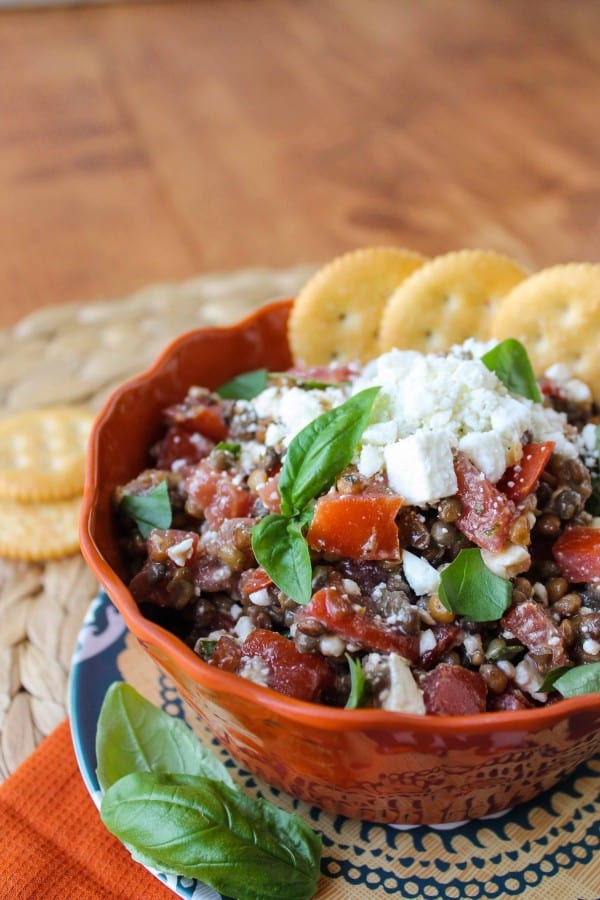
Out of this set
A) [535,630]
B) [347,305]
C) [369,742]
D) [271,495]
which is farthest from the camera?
[347,305]

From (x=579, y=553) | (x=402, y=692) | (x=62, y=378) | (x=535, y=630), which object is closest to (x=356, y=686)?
(x=402, y=692)

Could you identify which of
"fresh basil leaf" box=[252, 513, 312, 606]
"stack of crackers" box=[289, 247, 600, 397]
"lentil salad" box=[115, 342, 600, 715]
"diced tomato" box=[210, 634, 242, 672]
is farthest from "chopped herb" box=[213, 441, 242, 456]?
"stack of crackers" box=[289, 247, 600, 397]

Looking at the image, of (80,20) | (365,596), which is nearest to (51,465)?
(365,596)

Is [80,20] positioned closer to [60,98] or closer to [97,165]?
[60,98]

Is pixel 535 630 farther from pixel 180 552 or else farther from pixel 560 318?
pixel 560 318

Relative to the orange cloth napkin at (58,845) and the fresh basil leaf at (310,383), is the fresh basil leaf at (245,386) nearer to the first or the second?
the fresh basil leaf at (310,383)

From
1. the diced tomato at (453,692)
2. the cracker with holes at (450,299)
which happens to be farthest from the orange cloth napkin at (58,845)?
the cracker with holes at (450,299)

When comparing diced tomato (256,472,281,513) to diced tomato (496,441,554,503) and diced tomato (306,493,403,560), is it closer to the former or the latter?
diced tomato (306,493,403,560)
